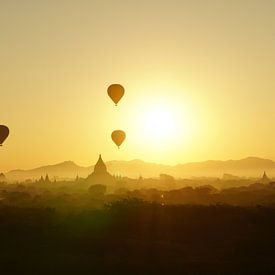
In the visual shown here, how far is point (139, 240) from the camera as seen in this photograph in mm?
40500

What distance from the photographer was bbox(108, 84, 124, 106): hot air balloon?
63688mm

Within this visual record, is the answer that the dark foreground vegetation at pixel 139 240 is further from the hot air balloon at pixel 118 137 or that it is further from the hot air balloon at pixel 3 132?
the hot air balloon at pixel 118 137

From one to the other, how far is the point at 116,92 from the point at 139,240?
2659 centimetres

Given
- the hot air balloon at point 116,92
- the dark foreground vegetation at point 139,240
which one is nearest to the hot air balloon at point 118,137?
the hot air balloon at point 116,92

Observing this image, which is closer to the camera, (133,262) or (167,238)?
(133,262)

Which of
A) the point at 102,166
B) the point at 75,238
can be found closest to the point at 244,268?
the point at 75,238

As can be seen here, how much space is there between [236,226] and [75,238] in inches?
543

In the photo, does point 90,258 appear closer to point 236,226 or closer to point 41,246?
point 41,246

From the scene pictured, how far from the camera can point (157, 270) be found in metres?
28.6

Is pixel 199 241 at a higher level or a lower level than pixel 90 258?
higher

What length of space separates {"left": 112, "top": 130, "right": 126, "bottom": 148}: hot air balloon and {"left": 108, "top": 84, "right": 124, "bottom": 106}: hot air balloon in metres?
12.4

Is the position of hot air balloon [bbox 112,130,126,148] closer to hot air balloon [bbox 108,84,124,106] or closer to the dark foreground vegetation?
hot air balloon [bbox 108,84,124,106]

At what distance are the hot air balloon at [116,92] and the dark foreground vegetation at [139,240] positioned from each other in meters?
11.9

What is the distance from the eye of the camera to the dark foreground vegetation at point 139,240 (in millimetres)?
29578
